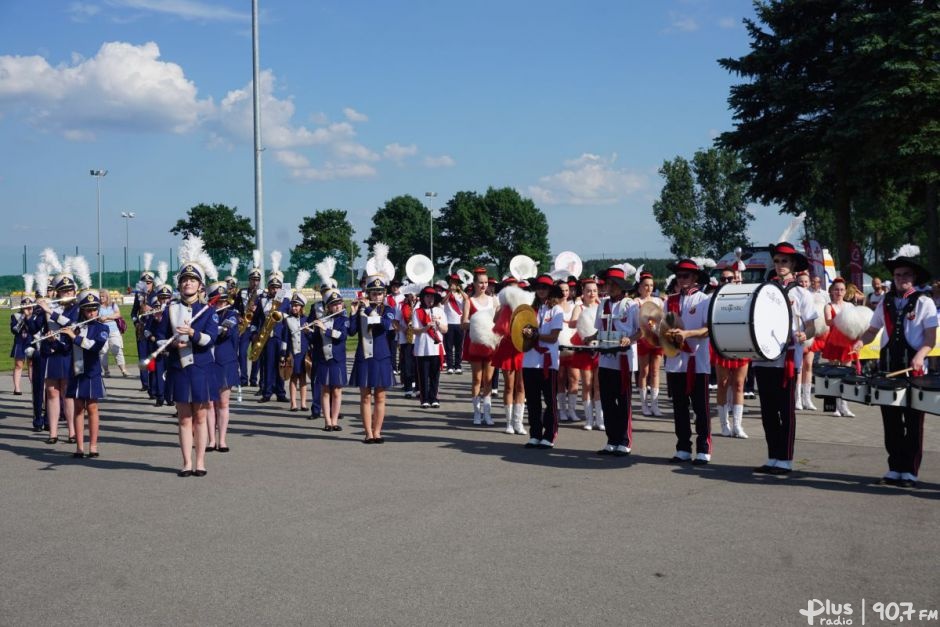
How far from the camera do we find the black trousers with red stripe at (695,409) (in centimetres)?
955

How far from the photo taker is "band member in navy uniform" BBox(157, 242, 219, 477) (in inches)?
361

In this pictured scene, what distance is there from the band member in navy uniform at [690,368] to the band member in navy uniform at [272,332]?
23.8 ft

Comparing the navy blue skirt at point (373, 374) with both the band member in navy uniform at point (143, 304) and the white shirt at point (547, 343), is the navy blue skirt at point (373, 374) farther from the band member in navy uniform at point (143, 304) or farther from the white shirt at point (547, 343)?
the band member in navy uniform at point (143, 304)

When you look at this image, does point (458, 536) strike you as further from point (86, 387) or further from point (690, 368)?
point (86, 387)

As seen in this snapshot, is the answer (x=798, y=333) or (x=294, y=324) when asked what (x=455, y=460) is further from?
(x=294, y=324)

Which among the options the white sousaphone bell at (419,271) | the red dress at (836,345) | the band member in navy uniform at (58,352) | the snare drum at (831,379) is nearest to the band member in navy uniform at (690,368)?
the snare drum at (831,379)

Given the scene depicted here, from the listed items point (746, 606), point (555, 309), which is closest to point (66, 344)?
point (555, 309)

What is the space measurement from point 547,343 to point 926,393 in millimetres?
4227

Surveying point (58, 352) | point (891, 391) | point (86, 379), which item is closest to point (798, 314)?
point (891, 391)

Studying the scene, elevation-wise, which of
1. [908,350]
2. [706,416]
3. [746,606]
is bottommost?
[746,606]

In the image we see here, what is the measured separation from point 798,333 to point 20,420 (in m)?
11.5

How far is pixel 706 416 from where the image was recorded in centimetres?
959

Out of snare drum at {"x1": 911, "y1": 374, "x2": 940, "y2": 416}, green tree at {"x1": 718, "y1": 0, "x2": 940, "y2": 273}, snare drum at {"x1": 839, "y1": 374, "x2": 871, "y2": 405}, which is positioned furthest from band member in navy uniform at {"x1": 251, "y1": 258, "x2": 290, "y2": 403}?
green tree at {"x1": 718, "y1": 0, "x2": 940, "y2": 273}

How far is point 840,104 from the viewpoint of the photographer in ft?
115
